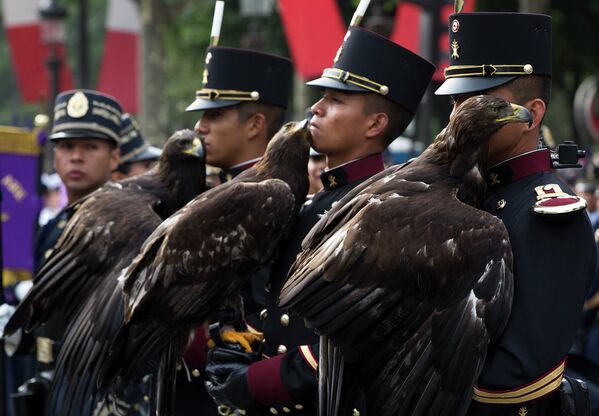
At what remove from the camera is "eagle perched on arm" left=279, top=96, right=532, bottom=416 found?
12.4 feet

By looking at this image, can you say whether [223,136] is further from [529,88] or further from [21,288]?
[21,288]

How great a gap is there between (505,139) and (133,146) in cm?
480

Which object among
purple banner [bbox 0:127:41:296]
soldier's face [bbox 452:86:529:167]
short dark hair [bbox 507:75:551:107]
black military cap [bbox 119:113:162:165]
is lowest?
purple banner [bbox 0:127:41:296]

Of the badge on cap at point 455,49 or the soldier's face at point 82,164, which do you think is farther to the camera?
the soldier's face at point 82,164

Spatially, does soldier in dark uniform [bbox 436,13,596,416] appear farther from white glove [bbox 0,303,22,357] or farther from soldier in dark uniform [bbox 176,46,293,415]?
white glove [bbox 0,303,22,357]

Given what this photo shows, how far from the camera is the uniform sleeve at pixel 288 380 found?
178 inches

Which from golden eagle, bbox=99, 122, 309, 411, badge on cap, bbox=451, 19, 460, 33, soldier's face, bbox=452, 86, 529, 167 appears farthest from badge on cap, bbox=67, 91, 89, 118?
soldier's face, bbox=452, 86, 529, 167

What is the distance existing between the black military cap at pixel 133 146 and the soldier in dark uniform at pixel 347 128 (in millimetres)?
3475

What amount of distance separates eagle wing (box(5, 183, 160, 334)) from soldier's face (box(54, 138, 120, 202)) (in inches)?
56.9

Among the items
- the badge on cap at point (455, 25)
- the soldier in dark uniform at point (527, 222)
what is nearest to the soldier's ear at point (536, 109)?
the soldier in dark uniform at point (527, 222)

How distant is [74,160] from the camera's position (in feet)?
24.5

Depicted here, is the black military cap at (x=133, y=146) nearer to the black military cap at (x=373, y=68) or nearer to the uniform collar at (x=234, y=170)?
the uniform collar at (x=234, y=170)

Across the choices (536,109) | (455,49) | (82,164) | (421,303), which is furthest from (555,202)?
(82,164)

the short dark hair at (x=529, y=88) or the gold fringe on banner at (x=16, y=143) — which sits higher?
the short dark hair at (x=529, y=88)
